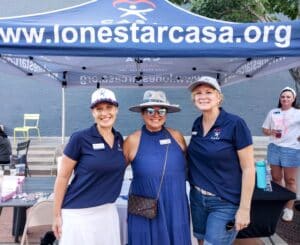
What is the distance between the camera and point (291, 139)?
532 centimetres

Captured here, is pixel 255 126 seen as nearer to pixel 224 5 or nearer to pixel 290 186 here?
pixel 224 5

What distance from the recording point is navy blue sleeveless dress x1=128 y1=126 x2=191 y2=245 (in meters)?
2.77

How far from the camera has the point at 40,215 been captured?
3.54 m

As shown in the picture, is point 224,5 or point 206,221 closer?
point 206,221

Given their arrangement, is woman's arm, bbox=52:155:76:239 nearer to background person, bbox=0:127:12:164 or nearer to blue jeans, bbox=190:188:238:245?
blue jeans, bbox=190:188:238:245

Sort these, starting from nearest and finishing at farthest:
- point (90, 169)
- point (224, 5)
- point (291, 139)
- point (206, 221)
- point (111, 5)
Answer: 1. point (90, 169)
2. point (206, 221)
3. point (111, 5)
4. point (291, 139)
5. point (224, 5)

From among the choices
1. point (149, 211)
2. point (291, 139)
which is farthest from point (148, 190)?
point (291, 139)

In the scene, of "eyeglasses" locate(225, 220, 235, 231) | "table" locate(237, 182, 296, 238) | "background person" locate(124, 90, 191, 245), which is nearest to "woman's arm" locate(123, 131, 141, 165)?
"background person" locate(124, 90, 191, 245)

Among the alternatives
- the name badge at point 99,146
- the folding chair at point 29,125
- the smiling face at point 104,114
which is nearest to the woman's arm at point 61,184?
the name badge at point 99,146

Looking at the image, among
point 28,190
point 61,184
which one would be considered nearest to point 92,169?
point 61,184

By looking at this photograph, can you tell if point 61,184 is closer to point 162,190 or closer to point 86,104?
point 162,190

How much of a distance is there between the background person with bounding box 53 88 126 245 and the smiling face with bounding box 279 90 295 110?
3207mm

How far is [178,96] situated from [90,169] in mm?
10708

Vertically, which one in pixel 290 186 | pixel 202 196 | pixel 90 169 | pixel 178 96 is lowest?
pixel 290 186
